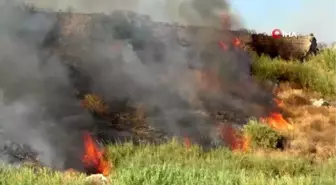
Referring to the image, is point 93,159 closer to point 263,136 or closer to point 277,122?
point 263,136

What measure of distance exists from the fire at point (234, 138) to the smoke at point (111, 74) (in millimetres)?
237

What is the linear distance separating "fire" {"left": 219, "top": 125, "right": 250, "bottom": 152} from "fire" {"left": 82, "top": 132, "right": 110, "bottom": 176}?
9.32 ft

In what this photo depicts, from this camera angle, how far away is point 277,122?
1377 cm

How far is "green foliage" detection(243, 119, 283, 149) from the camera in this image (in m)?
12.2

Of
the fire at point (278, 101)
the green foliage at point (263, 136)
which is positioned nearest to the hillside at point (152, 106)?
the green foliage at point (263, 136)

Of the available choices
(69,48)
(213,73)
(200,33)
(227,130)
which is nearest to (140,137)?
(227,130)

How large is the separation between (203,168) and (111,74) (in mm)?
5402

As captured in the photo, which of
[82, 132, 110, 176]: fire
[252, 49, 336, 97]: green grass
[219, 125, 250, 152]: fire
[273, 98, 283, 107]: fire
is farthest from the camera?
[252, 49, 336, 97]: green grass

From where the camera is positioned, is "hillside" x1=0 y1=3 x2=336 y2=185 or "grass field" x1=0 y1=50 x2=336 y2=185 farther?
A: "hillside" x1=0 y1=3 x2=336 y2=185

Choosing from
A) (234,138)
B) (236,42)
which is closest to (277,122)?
(234,138)

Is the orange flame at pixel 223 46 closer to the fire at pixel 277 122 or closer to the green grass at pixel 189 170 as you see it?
the fire at pixel 277 122

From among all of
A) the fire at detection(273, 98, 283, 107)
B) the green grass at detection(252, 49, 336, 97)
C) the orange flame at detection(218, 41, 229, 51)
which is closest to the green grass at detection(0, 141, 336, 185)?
the fire at detection(273, 98, 283, 107)

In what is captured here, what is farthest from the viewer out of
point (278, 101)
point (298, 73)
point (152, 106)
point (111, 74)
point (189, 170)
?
point (298, 73)

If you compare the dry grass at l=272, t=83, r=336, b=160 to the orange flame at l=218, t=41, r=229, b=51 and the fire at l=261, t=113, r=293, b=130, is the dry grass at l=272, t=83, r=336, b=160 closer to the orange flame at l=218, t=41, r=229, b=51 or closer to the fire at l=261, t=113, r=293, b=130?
the fire at l=261, t=113, r=293, b=130
